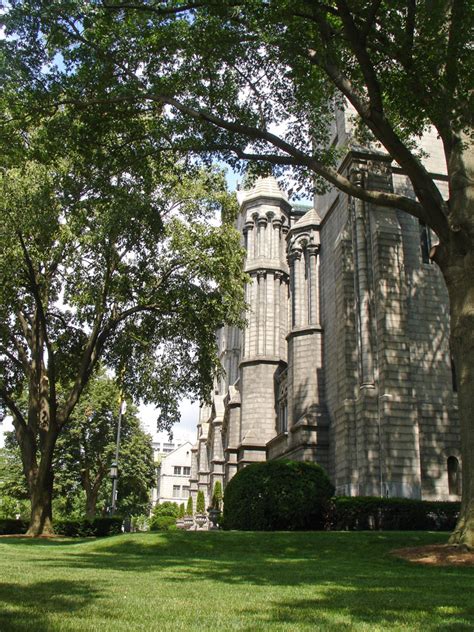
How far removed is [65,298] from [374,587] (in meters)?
15.2

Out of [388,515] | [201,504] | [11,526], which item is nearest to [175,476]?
[201,504]

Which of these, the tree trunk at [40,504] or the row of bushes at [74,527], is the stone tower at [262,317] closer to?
the row of bushes at [74,527]

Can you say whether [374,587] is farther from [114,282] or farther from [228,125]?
[114,282]

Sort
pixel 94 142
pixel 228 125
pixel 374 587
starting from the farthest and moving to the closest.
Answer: pixel 94 142
pixel 228 125
pixel 374 587

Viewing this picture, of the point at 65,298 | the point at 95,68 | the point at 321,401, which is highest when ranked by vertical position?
the point at 95,68

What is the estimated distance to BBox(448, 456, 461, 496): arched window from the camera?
20906 millimetres

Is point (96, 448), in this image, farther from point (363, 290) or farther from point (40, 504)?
point (363, 290)

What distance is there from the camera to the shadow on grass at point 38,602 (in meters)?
4.49

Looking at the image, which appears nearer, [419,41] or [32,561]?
[32,561]

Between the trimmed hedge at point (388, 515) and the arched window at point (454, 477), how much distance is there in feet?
9.21

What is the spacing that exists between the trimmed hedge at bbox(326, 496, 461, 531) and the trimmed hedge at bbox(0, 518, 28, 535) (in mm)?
15118

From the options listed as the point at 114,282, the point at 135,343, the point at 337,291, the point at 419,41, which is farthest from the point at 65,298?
the point at 419,41

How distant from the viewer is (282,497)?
1822 cm

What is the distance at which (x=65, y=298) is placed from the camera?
20.2m
